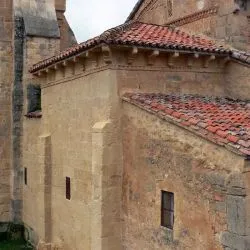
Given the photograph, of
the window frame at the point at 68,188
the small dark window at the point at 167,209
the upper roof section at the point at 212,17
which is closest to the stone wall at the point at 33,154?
the window frame at the point at 68,188

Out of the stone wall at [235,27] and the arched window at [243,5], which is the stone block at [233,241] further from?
the arched window at [243,5]

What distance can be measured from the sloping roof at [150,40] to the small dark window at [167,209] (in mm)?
3179

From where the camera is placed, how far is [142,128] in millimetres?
8969

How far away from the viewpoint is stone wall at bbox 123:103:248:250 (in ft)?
22.6

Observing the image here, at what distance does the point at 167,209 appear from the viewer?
831 cm

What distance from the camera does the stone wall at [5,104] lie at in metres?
15.9

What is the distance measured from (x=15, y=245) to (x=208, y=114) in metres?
9.18

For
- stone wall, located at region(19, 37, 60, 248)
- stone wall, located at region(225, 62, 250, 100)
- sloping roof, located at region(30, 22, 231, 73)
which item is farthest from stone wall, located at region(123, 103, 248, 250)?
stone wall, located at region(19, 37, 60, 248)

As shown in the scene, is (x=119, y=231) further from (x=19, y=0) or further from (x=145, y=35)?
(x=19, y=0)

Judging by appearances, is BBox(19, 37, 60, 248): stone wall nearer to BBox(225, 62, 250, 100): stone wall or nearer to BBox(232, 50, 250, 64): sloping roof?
BBox(225, 62, 250, 100): stone wall

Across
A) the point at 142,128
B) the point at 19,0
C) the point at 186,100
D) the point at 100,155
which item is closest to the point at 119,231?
the point at 100,155

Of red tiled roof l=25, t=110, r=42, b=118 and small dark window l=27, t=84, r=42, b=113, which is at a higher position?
small dark window l=27, t=84, r=42, b=113

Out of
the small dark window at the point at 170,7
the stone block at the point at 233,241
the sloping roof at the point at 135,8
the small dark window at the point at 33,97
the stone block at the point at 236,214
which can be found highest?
the sloping roof at the point at 135,8

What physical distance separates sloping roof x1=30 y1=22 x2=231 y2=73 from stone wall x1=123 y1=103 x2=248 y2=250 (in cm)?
139
